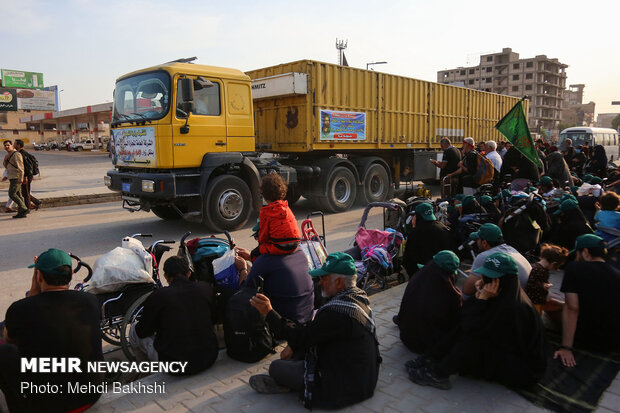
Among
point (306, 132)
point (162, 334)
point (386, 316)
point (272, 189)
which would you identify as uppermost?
point (306, 132)

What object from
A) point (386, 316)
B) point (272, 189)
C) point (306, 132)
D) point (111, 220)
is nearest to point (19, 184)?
point (111, 220)

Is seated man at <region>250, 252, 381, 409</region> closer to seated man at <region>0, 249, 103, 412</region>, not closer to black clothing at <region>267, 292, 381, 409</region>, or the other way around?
black clothing at <region>267, 292, 381, 409</region>

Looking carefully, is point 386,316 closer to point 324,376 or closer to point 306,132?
point 324,376

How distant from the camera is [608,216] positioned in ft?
15.8

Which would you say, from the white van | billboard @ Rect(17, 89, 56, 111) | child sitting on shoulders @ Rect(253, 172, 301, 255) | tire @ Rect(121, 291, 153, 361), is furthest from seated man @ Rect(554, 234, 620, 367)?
billboard @ Rect(17, 89, 56, 111)

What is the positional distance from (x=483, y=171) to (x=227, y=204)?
4.83m

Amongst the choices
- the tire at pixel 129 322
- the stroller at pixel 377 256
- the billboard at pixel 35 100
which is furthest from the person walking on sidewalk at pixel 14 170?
the billboard at pixel 35 100

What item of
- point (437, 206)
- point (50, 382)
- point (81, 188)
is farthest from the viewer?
point (81, 188)

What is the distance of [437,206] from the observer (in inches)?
260

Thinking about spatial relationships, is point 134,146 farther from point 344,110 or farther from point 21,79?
point 21,79

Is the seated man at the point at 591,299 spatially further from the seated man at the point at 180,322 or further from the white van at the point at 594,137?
the white van at the point at 594,137

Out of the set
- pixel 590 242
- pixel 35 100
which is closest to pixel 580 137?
pixel 590 242

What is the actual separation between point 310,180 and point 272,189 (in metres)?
7.00

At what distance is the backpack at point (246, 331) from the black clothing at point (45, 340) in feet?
3.53
